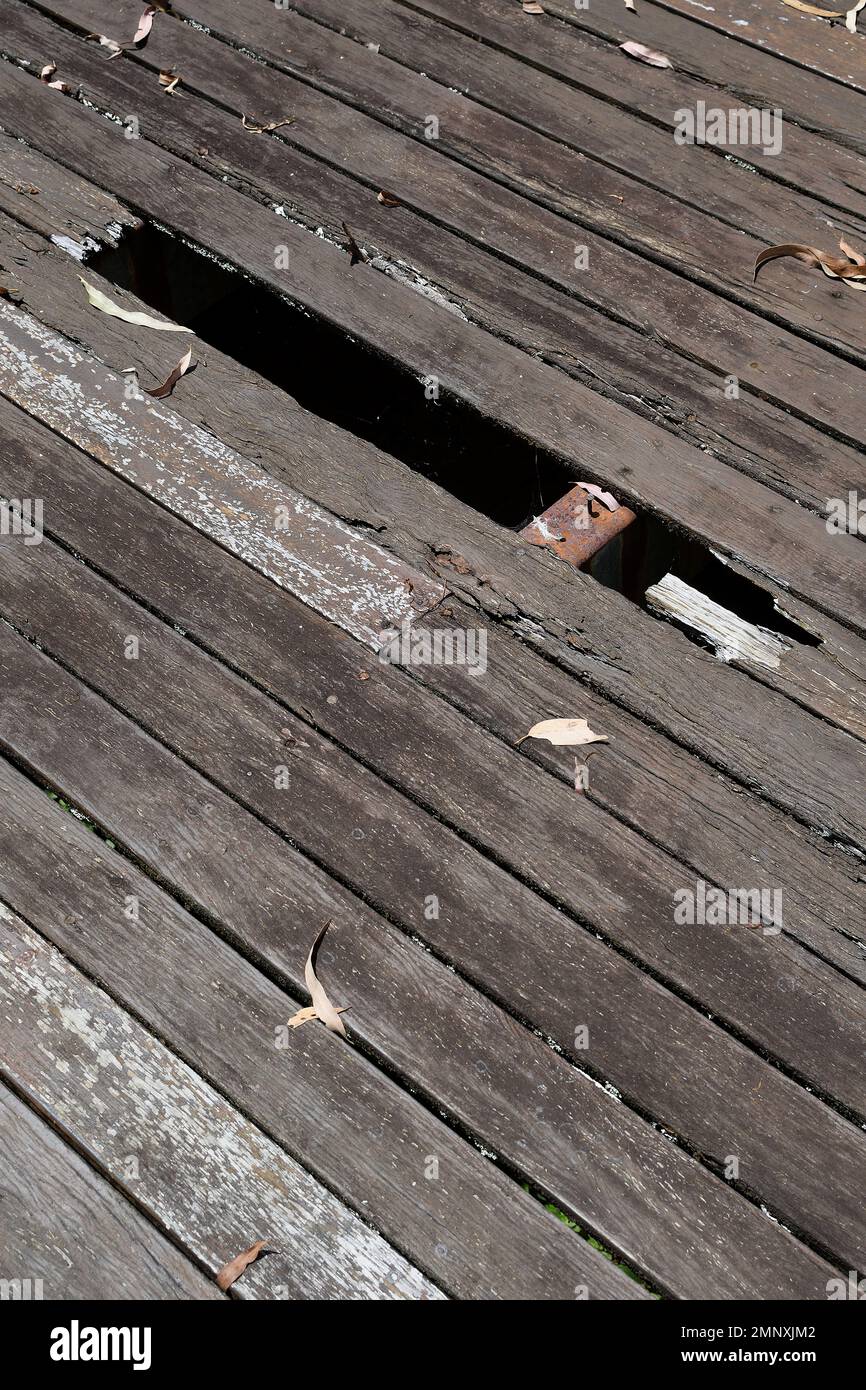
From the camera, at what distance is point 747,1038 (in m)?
2.34

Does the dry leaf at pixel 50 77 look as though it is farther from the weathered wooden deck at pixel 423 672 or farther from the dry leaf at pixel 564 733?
the dry leaf at pixel 564 733

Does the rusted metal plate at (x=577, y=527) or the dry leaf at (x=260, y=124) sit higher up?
the dry leaf at (x=260, y=124)

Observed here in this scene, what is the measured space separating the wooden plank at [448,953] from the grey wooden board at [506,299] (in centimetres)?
105

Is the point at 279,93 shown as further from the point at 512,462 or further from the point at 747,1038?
the point at 747,1038

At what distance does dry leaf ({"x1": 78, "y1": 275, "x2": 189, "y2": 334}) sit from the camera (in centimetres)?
338

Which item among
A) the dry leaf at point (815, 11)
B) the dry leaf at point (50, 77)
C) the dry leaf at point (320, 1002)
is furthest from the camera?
the dry leaf at point (815, 11)

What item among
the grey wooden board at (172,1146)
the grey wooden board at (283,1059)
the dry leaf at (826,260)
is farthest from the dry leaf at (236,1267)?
the dry leaf at (826,260)

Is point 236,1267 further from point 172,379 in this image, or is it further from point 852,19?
point 852,19

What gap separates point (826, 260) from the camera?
11.6 ft

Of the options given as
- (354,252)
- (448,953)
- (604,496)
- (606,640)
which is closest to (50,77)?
(354,252)

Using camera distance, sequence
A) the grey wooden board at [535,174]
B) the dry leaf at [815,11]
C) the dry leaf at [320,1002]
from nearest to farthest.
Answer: the dry leaf at [320,1002]
the grey wooden board at [535,174]
the dry leaf at [815,11]

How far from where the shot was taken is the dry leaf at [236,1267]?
2086mm

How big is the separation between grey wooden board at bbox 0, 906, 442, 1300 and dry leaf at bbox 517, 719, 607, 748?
926mm

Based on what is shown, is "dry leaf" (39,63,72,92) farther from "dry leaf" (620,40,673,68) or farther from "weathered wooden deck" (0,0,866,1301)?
"dry leaf" (620,40,673,68)
